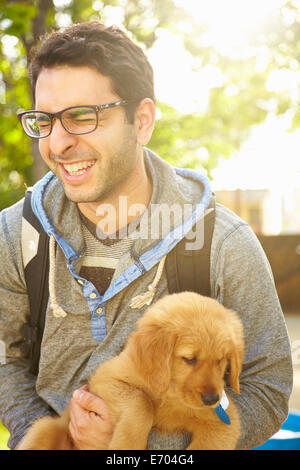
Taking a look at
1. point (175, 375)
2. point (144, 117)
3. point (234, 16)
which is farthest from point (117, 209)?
point (234, 16)

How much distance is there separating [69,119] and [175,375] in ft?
3.36

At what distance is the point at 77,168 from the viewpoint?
6.80 ft

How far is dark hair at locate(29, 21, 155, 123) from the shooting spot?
2.00 m

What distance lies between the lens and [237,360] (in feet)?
6.24

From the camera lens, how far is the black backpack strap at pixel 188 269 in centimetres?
203

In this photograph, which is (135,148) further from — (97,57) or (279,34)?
(279,34)

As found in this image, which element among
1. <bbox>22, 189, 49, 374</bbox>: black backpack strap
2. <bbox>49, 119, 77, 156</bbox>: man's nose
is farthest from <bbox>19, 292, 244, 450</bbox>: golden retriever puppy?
<bbox>49, 119, 77, 156</bbox>: man's nose

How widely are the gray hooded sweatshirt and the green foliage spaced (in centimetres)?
97

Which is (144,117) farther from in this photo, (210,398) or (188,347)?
(210,398)

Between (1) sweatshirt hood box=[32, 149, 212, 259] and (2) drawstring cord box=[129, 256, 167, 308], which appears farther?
(1) sweatshirt hood box=[32, 149, 212, 259]

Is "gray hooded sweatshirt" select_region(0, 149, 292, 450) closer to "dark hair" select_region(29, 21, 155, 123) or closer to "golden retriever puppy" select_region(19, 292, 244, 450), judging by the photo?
"golden retriever puppy" select_region(19, 292, 244, 450)

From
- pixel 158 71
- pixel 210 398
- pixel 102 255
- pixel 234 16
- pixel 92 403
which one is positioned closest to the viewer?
pixel 210 398

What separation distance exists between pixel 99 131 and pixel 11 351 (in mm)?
1070

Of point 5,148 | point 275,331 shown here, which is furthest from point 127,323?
point 5,148
